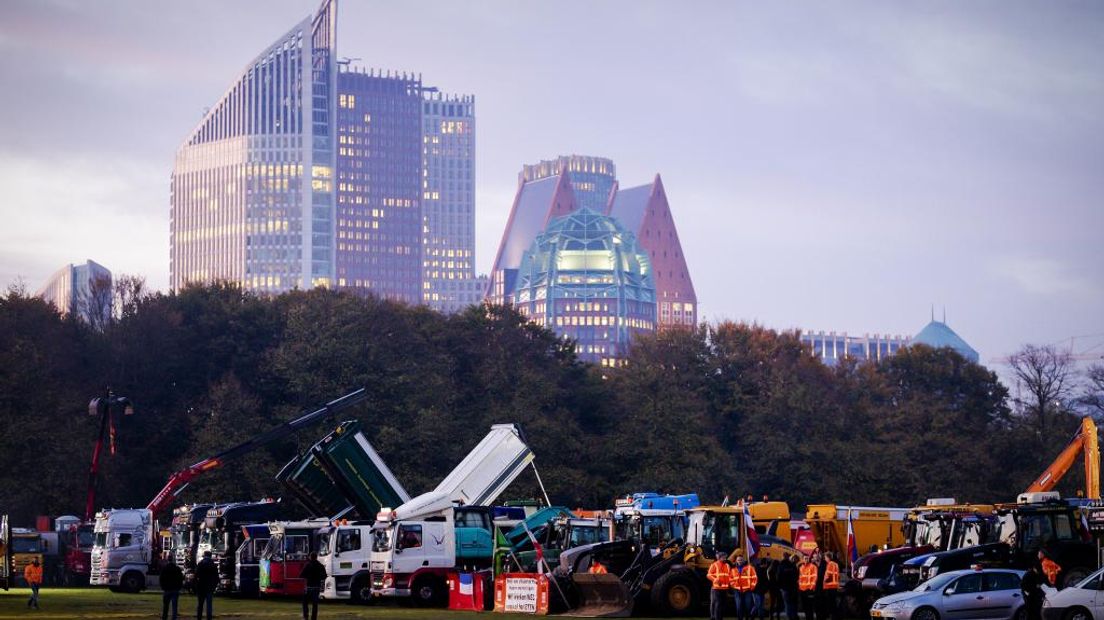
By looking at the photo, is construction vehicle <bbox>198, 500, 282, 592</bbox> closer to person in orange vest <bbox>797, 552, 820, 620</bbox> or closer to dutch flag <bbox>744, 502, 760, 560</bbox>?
dutch flag <bbox>744, 502, 760, 560</bbox>

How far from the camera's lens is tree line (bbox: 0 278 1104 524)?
75000 mm

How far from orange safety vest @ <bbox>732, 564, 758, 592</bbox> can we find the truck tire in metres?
3.08

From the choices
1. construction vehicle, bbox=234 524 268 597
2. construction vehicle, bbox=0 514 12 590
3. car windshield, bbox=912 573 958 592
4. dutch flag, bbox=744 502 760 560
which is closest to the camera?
car windshield, bbox=912 573 958 592

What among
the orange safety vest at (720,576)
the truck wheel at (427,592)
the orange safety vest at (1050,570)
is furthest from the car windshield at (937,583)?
the truck wheel at (427,592)

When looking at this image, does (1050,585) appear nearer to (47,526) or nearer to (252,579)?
(252,579)

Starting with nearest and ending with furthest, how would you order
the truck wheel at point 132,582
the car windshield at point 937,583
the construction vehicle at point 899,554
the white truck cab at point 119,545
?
the car windshield at point 937,583, the construction vehicle at point 899,554, the truck wheel at point 132,582, the white truck cab at point 119,545

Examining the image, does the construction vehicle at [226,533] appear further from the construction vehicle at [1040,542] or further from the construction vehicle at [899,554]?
the construction vehicle at [1040,542]

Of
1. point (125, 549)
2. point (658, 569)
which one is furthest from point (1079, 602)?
point (125, 549)

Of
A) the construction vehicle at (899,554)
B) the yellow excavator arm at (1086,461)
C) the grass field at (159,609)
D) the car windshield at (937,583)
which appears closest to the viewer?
the car windshield at (937,583)

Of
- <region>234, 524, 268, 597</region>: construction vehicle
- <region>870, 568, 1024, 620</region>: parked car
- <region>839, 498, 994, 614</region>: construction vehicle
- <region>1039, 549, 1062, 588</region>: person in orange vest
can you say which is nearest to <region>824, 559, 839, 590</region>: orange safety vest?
<region>870, 568, 1024, 620</region>: parked car

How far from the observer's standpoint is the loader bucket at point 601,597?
37.7 metres

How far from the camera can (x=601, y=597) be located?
3844cm

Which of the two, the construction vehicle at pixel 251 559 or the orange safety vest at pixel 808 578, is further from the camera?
the construction vehicle at pixel 251 559

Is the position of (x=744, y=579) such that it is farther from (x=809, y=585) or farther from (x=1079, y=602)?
(x=1079, y=602)
